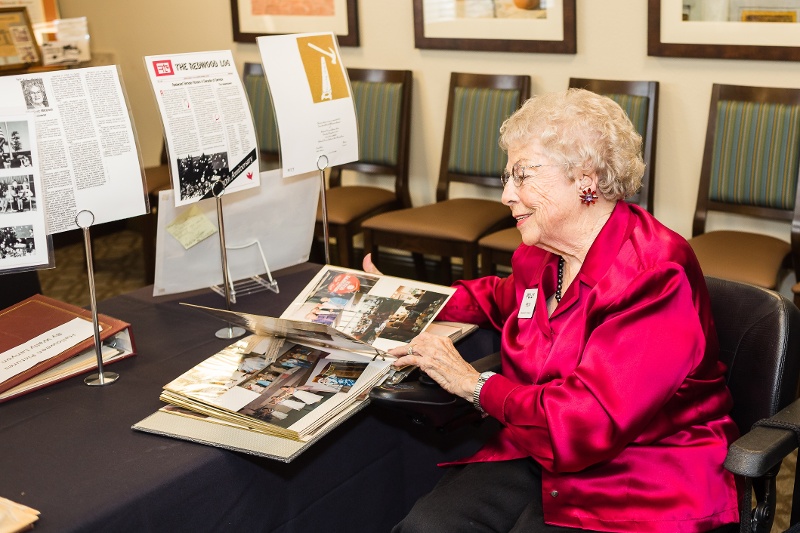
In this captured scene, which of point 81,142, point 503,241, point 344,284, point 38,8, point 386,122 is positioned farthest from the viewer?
point 38,8

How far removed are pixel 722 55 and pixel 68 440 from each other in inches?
120

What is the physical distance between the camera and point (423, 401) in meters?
1.88

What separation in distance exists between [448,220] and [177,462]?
251cm

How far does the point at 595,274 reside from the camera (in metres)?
1.85

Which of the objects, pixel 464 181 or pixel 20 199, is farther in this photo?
pixel 464 181

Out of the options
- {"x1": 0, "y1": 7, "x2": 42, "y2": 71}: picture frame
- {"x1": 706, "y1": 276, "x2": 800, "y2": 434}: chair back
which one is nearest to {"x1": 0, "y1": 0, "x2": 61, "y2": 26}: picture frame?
{"x1": 0, "y1": 7, "x2": 42, "y2": 71}: picture frame

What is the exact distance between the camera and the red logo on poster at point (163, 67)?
2.16m

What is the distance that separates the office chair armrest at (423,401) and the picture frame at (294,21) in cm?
328

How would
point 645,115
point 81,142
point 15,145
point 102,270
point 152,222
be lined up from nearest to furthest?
→ point 15,145 → point 81,142 → point 645,115 → point 152,222 → point 102,270

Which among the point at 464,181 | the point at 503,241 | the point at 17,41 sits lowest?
the point at 503,241

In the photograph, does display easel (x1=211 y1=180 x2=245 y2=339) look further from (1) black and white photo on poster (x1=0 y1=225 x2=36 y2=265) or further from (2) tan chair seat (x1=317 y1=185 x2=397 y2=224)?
(2) tan chair seat (x1=317 y1=185 x2=397 y2=224)

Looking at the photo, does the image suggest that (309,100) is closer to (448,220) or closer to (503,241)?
(503,241)

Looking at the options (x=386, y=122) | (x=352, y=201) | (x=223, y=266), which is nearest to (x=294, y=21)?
(x=386, y=122)

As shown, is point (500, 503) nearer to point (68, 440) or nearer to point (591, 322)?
point (591, 322)
